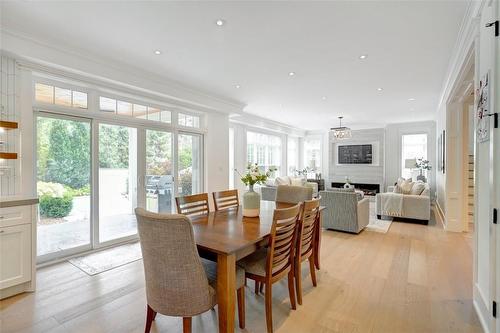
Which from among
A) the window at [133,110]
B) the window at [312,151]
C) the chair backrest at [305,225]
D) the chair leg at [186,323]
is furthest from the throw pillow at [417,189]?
the chair leg at [186,323]

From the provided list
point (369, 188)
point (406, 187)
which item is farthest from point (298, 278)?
point (369, 188)

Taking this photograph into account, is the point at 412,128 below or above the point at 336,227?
above

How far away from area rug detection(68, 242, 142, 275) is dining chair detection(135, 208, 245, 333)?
1894 mm

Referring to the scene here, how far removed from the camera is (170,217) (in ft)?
4.94

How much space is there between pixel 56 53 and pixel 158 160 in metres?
2.16

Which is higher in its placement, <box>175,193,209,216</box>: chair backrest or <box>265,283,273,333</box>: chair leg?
<box>175,193,209,216</box>: chair backrest

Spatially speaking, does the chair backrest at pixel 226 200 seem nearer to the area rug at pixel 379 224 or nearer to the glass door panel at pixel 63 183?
the glass door panel at pixel 63 183

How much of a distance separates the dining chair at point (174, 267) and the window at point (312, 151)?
9111 mm

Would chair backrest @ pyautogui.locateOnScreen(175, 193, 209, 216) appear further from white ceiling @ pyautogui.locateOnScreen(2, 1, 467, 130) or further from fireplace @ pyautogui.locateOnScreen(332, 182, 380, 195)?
fireplace @ pyautogui.locateOnScreen(332, 182, 380, 195)

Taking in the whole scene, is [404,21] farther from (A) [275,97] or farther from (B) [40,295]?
(B) [40,295]

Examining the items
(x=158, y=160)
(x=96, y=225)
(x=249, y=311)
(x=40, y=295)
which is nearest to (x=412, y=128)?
(x=158, y=160)

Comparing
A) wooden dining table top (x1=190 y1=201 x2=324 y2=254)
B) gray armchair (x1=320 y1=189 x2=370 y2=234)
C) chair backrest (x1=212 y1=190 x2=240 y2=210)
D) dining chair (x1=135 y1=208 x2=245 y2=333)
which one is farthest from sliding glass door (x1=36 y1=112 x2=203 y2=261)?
gray armchair (x1=320 y1=189 x2=370 y2=234)

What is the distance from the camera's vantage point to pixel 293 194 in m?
3.34

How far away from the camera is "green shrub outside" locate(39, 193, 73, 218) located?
339 cm
